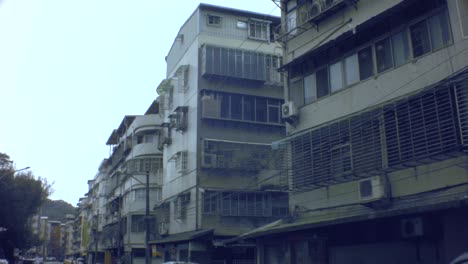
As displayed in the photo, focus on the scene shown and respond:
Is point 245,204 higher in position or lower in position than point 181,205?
lower

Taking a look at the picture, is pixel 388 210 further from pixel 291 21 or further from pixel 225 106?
pixel 225 106

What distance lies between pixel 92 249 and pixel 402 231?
76.9m

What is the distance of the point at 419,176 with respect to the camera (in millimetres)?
14719

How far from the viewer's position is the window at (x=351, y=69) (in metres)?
18.0

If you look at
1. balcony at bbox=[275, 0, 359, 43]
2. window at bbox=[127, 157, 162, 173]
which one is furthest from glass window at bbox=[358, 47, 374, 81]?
window at bbox=[127, 157, 162, 173]

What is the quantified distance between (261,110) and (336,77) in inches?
655

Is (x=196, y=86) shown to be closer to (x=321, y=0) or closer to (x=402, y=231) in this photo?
(x=321, y=0)

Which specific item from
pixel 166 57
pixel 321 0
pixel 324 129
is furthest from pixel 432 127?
pixel 166 57

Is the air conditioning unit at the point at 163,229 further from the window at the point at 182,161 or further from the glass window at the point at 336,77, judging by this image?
the glass window at the point at 336,77

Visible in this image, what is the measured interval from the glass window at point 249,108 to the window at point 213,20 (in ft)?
18.6

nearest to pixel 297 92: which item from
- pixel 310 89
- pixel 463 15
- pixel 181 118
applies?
pixel 310 89

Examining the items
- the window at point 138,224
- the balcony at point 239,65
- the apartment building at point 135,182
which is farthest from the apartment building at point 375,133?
the window at point 138,224

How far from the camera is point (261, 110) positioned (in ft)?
116

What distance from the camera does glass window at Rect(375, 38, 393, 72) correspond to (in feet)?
54.7
